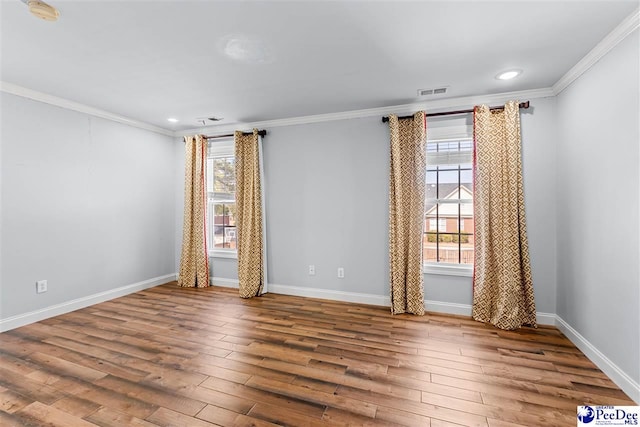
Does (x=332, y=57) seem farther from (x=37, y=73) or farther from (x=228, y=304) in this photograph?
(x=228, y=304)

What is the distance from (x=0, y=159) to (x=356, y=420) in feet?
13.1

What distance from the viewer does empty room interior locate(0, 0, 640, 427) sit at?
73.6 inches

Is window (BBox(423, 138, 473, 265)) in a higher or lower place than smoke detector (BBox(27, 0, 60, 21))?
lower

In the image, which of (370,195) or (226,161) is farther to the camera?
(226,161)

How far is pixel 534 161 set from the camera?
3.06m

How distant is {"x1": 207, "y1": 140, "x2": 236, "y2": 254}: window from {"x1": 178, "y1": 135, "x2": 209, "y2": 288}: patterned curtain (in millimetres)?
168

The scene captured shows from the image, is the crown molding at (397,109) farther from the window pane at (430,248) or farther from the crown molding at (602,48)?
the window pane at (430,248)

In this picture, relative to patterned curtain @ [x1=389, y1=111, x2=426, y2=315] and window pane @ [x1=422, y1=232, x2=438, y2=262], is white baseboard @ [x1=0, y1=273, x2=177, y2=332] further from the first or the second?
window pane @ [x1=422, y1=232, x2=438, y2=262]

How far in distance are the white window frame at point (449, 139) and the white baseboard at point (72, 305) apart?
4038 millimetres

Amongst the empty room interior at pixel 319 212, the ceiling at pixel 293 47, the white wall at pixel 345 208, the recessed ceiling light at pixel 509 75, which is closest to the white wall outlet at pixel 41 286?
the empty room interior at pixel 319 212

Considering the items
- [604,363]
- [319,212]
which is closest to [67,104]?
[319,212]

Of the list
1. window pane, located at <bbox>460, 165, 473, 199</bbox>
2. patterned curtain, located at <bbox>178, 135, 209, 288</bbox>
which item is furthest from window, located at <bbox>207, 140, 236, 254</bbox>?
window pane, located at <bbox>460, 165, 473, 199</bbox>

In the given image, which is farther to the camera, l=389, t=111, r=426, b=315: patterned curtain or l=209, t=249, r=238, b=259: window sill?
l=209, t=249, r=238, b=259: window sill

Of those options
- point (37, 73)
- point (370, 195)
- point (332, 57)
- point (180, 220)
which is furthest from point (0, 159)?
point (370, 195)
